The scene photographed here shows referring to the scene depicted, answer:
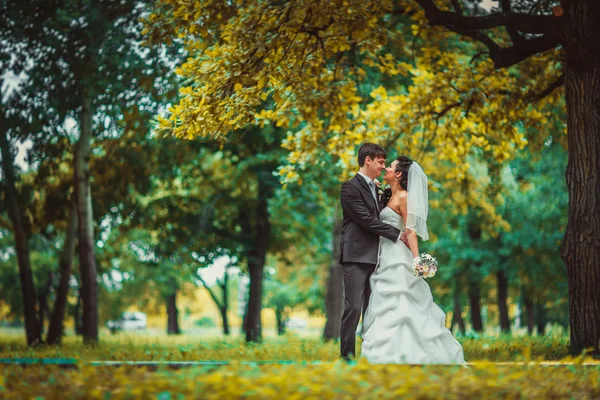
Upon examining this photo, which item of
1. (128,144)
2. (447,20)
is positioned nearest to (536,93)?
(447,20)

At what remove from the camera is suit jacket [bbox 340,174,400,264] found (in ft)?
26.2

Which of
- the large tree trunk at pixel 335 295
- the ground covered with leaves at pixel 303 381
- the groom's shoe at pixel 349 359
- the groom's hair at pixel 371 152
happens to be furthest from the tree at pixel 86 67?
the ground covered with leaves at pixel 303 381

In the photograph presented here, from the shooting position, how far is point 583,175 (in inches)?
376

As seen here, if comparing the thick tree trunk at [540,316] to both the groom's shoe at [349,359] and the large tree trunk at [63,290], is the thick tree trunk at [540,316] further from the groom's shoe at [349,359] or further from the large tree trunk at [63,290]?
the groom's shoe at [349,359]

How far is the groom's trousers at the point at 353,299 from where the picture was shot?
7.81 m

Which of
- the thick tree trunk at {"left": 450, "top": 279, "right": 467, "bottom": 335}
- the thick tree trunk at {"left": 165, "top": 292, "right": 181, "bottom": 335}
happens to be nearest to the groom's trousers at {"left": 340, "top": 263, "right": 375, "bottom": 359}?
the thick tree trunk at {"left": 450, "top": 279, "right": 467, "bottom": 335}

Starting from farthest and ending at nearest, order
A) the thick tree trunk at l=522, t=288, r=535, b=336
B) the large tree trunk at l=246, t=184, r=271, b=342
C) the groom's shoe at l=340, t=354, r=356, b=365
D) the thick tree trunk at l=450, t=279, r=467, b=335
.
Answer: the thick tree trunk at l=450, t=279, r=467, b=335 < the thick tree trunk at l=522, t=288, r=535, b=336 < the large tree trunk at l=246, t=184, r=271, b=342 < the groom's shoe at l=340, t=354, r=356, b=365

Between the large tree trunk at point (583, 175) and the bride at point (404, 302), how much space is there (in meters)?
2.55

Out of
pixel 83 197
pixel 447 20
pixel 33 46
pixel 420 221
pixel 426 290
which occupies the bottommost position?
pixel 426 290

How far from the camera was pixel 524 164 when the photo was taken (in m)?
23.8

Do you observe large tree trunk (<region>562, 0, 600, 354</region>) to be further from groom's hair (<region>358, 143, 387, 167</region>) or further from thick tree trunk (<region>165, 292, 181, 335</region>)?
thick tree trunk (<region>165, 292, 181, 335</region>)

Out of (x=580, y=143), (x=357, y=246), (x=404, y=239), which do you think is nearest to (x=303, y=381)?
(x=357, y=246)

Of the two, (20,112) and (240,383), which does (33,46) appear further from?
(240,383)

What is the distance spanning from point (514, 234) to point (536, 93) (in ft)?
38.8
